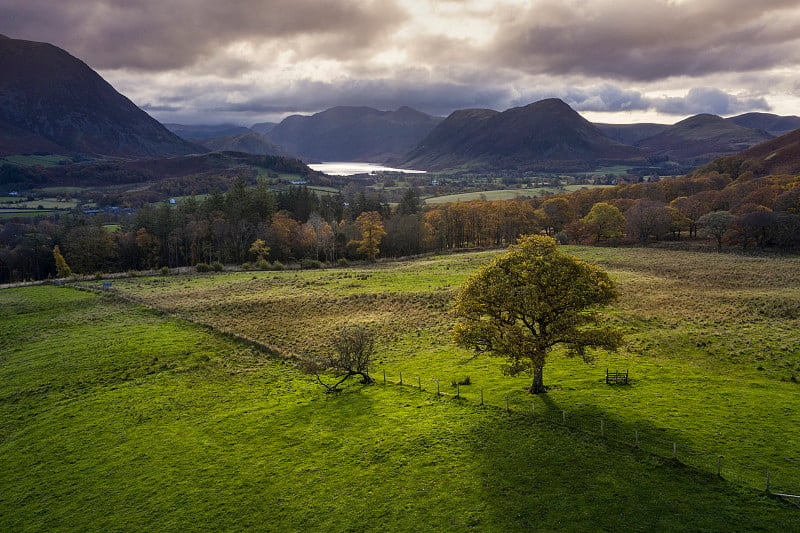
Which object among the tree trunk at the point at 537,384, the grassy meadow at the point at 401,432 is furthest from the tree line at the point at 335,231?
the tree trunk at the point at 537,384

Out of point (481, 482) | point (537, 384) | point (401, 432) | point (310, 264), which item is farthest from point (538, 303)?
point (310, 264)

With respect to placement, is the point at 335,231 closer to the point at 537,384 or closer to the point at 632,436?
the point at 537,384

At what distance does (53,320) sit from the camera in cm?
6316

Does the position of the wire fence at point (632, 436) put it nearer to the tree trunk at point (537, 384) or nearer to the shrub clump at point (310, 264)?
the tree trunk at point (537, 384)

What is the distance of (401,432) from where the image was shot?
29109mm

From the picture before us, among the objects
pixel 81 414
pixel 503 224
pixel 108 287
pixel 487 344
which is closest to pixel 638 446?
pixel 487 344

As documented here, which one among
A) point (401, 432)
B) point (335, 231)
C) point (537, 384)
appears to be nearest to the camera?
point (401, 432)

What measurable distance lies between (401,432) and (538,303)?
13.4m

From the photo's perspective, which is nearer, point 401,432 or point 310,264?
point 401,432

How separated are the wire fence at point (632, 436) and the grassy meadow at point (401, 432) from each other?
0.14m

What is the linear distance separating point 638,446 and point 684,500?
14.6 feet

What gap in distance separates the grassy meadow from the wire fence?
14 cm

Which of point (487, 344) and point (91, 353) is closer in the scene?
point (487, 344)

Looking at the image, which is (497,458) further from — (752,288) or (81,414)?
(752,288)
